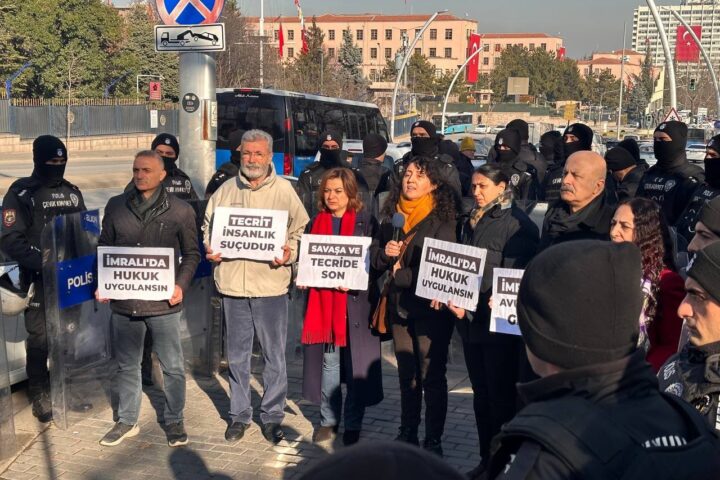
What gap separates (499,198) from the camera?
545 centimetres

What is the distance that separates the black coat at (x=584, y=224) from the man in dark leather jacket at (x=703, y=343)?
2128 millimetres

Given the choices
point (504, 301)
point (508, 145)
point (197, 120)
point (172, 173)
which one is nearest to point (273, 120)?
point (508, 145)

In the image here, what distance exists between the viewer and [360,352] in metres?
6.14

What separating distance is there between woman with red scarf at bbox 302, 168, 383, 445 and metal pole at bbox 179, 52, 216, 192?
292cm

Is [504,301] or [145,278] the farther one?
[145,278]

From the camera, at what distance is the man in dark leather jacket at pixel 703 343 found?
2.79 metres

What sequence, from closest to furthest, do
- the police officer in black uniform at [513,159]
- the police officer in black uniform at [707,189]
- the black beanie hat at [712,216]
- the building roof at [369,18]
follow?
the black beanie hat at [712,216], the police officer in black uniform at [707,189], the police officer in black uniform at [513,159], the building roof at [369,18]

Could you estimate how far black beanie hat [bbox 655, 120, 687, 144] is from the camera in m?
7.98

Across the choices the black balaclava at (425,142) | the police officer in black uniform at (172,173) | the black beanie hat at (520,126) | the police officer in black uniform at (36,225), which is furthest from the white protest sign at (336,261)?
the black beanie hat at (520,126)

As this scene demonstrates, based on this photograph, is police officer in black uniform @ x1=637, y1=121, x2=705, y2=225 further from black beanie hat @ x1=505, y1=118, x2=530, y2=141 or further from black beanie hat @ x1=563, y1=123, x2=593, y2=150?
black beanie hat @ x1=505, y1=118, x2=530, y2=141

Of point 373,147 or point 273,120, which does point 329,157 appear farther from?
point 273,120

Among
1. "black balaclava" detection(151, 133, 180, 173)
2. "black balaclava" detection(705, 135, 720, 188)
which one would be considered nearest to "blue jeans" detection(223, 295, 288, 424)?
"black balaclava" detection(151, 133, 180, 173)

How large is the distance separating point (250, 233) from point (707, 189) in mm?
3613

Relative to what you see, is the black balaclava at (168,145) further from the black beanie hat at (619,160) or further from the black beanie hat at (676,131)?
the black beanie hat at (676,131)
